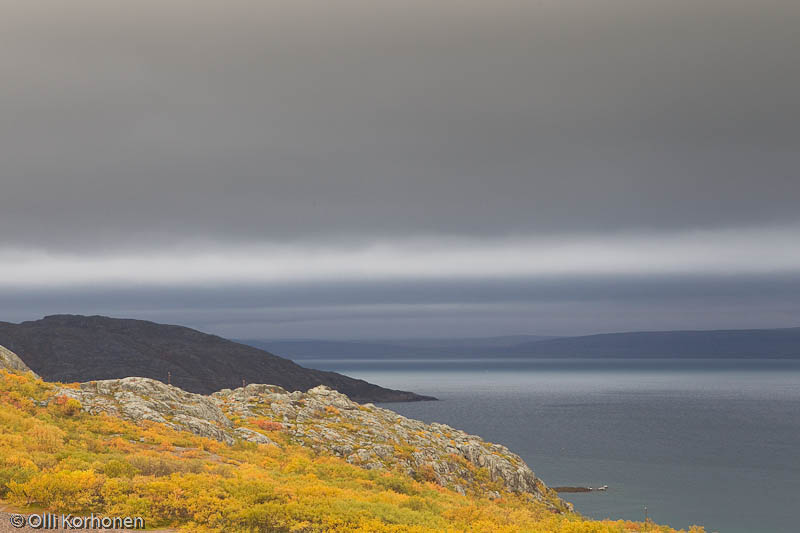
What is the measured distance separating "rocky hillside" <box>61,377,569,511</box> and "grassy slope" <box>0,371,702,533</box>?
13.1 feet

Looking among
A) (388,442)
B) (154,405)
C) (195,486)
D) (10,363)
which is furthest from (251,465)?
(10,363)

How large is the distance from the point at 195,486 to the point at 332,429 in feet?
74.0

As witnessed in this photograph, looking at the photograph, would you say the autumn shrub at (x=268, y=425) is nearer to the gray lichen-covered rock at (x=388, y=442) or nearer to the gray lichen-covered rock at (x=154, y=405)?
the gray lichen-covered rock at (x=388, y=442)

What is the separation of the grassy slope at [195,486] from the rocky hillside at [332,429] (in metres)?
3.98

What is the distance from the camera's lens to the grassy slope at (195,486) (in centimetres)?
1694

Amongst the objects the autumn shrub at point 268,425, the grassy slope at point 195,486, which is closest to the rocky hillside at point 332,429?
the autumn shrub at point 268,425

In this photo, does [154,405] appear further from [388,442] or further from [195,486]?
[195,486]

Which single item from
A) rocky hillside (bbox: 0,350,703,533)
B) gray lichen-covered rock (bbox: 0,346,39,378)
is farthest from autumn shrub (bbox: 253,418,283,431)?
gray lichen-covered rock (bbox: 0,346,39,378)

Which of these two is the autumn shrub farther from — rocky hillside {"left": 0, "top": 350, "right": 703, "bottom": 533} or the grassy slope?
the grassy slope

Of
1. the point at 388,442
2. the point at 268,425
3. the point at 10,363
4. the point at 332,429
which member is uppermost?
the point at 10,363

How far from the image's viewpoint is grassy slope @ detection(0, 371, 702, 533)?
55.6 ft

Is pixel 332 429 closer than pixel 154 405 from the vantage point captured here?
No

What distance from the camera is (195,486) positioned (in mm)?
18688

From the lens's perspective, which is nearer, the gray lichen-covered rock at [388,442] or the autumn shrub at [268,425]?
the gray lichen-covered rock at [388,442]
